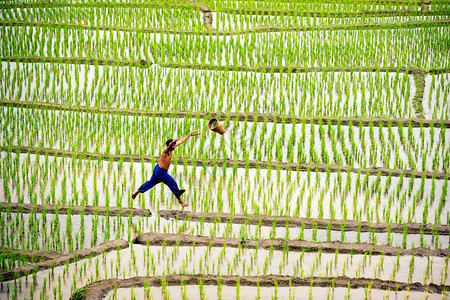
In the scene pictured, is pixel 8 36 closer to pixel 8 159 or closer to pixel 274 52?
pixel 8 159

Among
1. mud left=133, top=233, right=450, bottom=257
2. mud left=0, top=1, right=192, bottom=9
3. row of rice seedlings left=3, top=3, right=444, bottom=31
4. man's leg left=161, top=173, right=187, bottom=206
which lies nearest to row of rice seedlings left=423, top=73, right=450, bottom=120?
row of rice seedlings left=3, top=3, right=444, bottom=31

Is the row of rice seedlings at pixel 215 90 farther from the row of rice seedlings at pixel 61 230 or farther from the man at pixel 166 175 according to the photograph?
the row of rice seedlings at pixel 61 230

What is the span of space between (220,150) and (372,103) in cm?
168

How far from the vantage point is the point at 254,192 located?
4.20 meters

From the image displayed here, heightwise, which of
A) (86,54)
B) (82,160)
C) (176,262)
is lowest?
(176,262)

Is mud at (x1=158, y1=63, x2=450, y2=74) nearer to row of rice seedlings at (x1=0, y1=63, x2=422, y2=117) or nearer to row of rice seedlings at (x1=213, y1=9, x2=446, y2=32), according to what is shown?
row of rice seedlings at (x1=0, y1=63, x2=422, y2=117)

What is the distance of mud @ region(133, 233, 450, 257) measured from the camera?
344cm

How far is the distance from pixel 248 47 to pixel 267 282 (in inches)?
149

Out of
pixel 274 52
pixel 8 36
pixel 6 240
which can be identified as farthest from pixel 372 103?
pixel 8 36

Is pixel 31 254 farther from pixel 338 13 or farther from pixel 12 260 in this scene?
pixel 338 13

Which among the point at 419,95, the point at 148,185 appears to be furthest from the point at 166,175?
the point at 419,95

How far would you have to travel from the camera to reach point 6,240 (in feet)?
12.0

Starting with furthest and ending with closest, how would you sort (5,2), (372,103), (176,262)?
1. (5,2)
2. (372,103)
3. (176,262)

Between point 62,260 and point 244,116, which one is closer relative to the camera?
point 62,260
